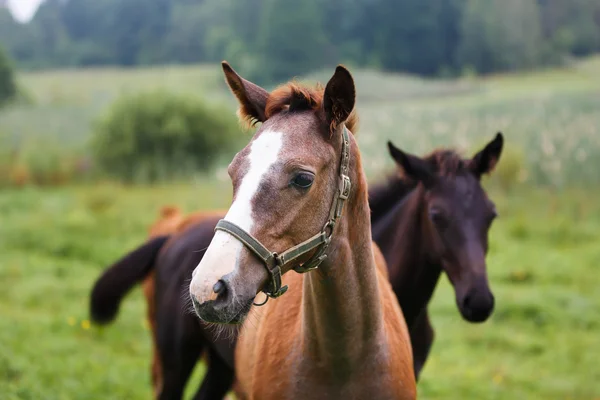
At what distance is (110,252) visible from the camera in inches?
419

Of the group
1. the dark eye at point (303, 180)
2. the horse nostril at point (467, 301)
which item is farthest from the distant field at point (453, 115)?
the dark eye at point (303, 180)

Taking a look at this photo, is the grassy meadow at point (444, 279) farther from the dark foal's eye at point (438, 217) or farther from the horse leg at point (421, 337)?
the horse leg at point (421, 337)

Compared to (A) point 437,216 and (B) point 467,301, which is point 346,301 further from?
(A) point 437,216

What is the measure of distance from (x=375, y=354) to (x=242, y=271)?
0.94 m

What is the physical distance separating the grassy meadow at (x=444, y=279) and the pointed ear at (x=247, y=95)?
229 centimetres

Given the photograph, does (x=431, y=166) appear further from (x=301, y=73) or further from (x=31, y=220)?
(x=301, y=73)

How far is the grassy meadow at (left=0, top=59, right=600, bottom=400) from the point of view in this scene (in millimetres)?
6352

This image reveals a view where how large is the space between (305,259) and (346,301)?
1.27 ft

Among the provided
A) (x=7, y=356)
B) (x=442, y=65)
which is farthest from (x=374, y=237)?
(x=442, y=65)

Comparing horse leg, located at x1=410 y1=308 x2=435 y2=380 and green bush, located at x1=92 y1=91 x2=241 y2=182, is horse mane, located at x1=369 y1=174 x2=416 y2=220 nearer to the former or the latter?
horse leg, located at x1=410 y1=308 x2=435 y2=380

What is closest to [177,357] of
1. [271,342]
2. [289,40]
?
[271,342]

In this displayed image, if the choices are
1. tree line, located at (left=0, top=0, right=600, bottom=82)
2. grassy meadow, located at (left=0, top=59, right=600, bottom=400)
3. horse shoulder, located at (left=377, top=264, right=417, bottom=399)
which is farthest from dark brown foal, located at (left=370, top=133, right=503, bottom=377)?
tree line, located at (left=0, top=0, right=600, bottom=82)

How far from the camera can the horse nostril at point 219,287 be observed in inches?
80.8

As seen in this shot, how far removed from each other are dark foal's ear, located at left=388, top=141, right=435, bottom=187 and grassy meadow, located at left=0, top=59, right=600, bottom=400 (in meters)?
0.55
